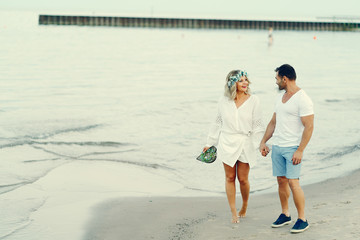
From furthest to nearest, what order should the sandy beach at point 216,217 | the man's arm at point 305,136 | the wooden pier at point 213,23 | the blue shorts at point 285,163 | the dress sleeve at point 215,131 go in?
the wooden pier at point 213,23
the dress sleeve at point 215,131
the sandy beach at point 216,217
the blue shorts at point 285,163
the man's arm at point 305,136

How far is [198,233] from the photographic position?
20.5ft

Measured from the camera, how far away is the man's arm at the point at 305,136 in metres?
5.41

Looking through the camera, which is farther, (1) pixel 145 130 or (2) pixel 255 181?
(1) pixel 145 130

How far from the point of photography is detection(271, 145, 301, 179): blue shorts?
553cm

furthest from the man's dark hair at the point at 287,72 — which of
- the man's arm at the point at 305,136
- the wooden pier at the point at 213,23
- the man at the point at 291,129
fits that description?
the wooden pier at the point at 213,23

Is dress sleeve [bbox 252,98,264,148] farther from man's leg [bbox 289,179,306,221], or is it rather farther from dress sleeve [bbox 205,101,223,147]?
man's leg [bbox 289,179,306,221]

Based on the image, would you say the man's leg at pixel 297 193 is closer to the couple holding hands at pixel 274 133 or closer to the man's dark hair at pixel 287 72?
the couple holding hands at pixel 274 133

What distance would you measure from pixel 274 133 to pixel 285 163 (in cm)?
34

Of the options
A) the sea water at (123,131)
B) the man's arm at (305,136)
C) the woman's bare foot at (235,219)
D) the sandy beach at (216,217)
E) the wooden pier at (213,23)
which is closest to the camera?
the man's arm at (305,136)

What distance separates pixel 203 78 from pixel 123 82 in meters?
4.53

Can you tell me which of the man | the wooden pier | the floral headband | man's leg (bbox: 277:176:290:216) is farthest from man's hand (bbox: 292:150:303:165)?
the wooden pier

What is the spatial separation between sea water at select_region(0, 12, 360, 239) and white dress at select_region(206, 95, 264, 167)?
2449mm

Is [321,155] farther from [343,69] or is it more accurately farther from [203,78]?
[343,69]

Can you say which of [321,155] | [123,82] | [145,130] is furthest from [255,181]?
[123,82]
